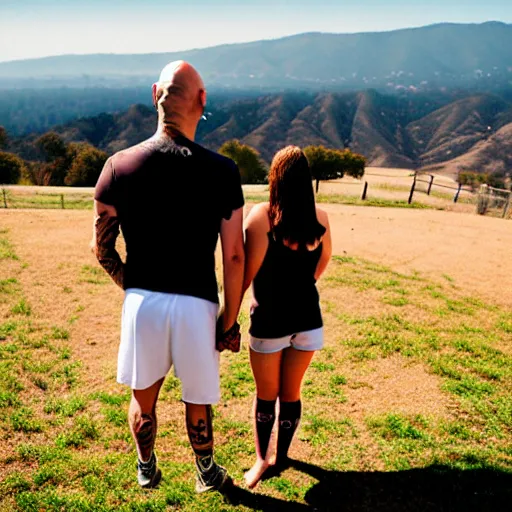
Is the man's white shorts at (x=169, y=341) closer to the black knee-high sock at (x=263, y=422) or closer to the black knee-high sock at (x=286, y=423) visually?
the black knee-high sock at (x=263, y=422)

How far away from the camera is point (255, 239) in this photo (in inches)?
118

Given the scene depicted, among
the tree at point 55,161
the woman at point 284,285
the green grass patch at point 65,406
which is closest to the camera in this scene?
the woman at point 284,285

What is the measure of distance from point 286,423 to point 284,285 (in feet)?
4.07

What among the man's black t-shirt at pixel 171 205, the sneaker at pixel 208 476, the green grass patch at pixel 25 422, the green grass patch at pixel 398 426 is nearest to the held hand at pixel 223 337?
the man's black t-shirt at pixel 171 205

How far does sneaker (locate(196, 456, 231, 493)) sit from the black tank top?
103 centimetres

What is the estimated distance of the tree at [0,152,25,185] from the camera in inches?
2292

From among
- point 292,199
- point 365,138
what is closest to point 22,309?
point 292,199

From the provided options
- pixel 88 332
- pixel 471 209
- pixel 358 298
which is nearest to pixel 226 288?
pixel 88 332

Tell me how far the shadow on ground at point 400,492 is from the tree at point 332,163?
6972cm

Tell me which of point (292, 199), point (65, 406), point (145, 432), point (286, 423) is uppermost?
point (292, 199)

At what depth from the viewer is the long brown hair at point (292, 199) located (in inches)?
115

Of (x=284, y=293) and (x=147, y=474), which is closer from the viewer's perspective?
(x=284, y=293)

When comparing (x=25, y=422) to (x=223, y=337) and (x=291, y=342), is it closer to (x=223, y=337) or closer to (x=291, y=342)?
(x=223, y=337)

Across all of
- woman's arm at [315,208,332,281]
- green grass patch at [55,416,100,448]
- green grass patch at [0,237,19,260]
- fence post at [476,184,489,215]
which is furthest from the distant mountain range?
green grass patch at [55,416,100,448]
